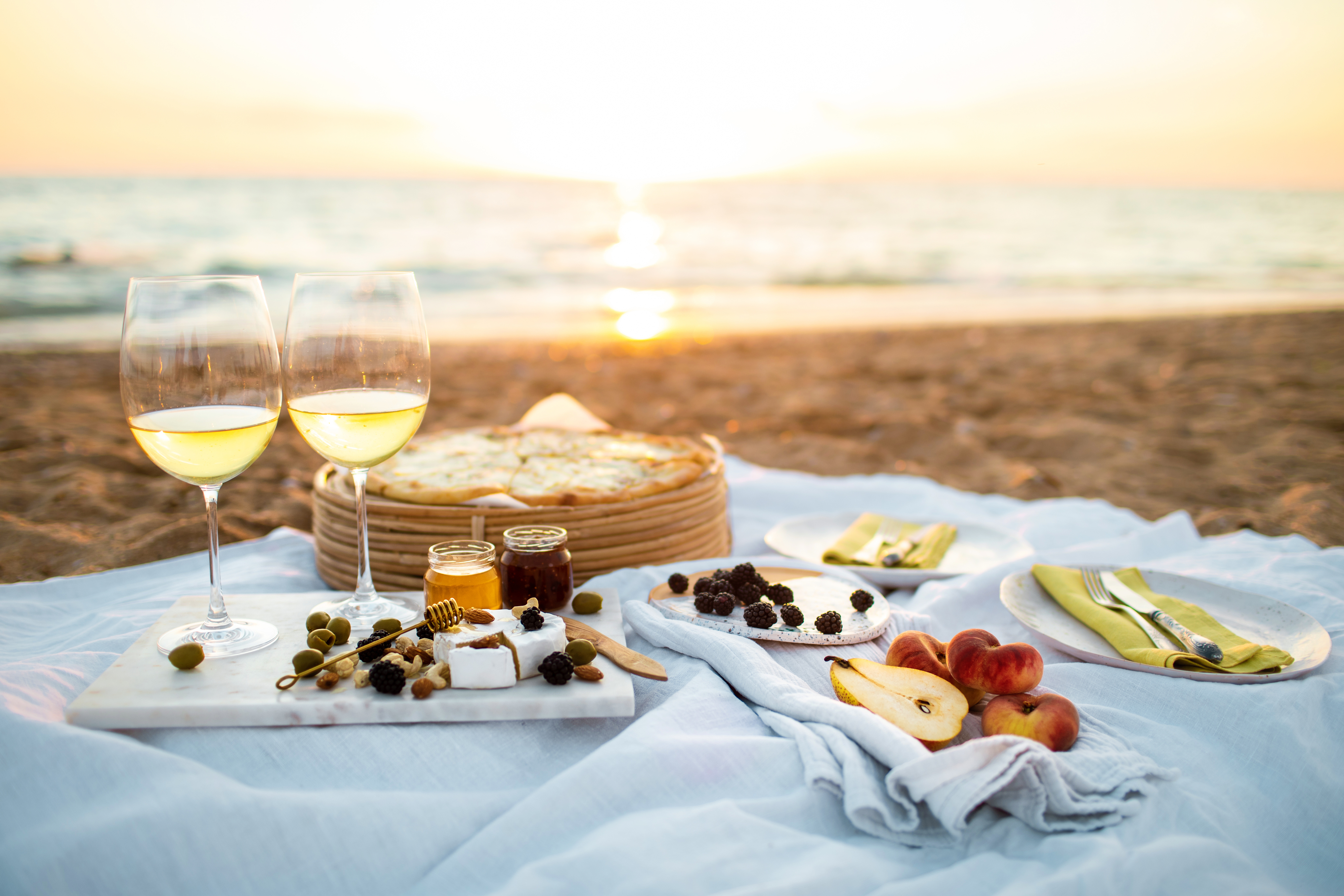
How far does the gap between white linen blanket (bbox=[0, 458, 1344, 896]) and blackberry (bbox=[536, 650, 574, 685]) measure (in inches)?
6.0

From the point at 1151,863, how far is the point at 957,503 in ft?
9.09

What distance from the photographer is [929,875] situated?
1.54 m

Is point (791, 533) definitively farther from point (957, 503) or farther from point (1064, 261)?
point (1064, 261)

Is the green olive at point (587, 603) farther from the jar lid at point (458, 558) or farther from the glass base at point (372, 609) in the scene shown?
the glass base at point (372, 609)

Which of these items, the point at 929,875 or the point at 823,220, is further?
the point at 823,220

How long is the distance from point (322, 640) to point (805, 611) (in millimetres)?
1229

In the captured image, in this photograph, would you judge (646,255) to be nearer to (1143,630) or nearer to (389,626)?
(1143,630)

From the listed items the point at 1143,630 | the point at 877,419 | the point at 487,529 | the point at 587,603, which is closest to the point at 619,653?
the point at 587,603

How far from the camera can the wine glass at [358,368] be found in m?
2.01

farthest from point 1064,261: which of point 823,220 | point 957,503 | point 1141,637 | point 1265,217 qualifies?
point 1141,637

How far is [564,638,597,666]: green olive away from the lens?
1863 mm

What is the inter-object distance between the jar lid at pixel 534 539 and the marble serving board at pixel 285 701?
423 mm

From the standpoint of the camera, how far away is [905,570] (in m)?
2.90

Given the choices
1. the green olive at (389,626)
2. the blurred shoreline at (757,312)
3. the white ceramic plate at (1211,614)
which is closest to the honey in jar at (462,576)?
the green olive at (389,626)
